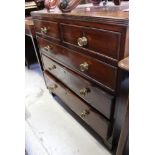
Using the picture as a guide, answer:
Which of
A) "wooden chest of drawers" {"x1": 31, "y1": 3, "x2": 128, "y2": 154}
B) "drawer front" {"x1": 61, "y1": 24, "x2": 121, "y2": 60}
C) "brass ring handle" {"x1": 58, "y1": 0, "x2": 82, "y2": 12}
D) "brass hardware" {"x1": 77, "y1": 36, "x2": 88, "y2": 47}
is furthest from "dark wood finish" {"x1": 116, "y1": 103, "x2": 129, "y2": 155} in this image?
"brass ring handle" {"x1": 58, "y1": 0, "x2": 82, "y2": 12}

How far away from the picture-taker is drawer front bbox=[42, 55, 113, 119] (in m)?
0.81

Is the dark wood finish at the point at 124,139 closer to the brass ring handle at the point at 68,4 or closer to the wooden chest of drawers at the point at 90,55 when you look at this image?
the wooden chest of drawers at the point at 90,55

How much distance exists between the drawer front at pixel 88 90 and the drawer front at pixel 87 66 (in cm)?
5

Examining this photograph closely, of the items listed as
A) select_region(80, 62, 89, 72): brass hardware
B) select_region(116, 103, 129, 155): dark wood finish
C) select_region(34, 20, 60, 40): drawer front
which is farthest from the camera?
select_region(34, 20, 60, 40): drawer front

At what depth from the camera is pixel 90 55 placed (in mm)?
781

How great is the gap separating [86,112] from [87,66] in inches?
12.8

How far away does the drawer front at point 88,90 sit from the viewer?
2.67ft

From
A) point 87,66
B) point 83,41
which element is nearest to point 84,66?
point 87,66

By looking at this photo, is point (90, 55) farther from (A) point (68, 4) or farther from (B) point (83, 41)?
(A) point (68, 4)

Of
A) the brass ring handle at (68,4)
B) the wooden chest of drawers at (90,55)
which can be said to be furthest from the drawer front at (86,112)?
the brass ring handle at (68,4)

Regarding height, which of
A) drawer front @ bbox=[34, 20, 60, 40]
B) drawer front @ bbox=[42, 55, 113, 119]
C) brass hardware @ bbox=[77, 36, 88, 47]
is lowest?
drawer front @ bbox=[42, 55, 113, 119]

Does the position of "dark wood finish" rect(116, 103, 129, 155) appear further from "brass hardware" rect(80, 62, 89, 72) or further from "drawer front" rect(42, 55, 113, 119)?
"brass hardware" rect(80, 62, 89, 72)
